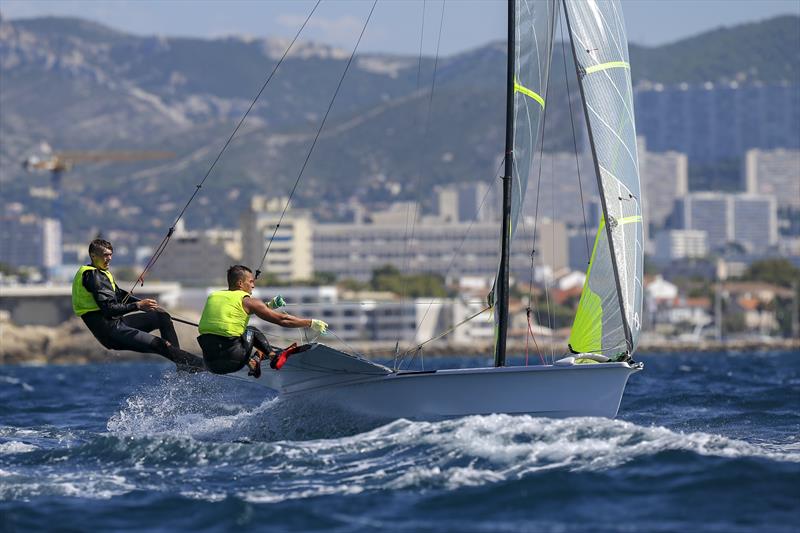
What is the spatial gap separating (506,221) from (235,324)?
3.36 meters

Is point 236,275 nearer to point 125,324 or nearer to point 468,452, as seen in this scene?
point 125,324

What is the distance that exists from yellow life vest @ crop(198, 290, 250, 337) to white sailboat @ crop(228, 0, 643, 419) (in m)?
0.81

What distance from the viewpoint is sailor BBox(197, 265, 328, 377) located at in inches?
658

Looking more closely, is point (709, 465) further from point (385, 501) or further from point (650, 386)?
point (650, 386)

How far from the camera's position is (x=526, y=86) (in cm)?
1831

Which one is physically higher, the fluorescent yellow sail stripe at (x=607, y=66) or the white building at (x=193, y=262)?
the fluorescent yellow sail stripe at (x=607, y=66)

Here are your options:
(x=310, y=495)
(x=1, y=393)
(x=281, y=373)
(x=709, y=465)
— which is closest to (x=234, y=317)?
(x=281, y=373)

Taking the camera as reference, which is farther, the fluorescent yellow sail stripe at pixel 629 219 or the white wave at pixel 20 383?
the white wave at pixel 20 383

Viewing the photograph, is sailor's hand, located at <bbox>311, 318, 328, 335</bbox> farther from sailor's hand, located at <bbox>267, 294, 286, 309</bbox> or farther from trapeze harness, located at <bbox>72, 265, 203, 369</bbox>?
trapeze harness, located at <bbox>72, 265, 203, 369</bbox>

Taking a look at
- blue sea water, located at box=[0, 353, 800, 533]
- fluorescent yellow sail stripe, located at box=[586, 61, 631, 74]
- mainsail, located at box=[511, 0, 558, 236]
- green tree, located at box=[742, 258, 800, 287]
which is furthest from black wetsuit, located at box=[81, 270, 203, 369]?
green tree, located at box=[742, 258, 800, 287]

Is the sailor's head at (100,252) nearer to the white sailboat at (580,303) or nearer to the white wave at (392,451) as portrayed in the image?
the white wave at (392,451)

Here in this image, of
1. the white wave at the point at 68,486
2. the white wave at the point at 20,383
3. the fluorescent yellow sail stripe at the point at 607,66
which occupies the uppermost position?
the fluorescent yellow sail stripe at the point at 607,66

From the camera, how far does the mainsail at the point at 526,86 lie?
715 inches

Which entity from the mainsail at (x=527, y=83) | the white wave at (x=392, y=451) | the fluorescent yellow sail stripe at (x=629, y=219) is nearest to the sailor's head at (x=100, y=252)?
the white wave at (x=392, y=451)
